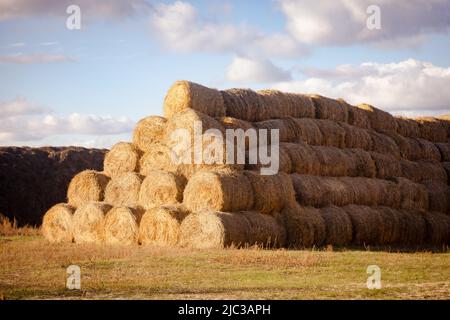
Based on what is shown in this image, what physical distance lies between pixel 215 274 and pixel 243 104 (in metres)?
9.01

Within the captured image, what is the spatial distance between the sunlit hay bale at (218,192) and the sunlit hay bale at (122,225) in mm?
1333

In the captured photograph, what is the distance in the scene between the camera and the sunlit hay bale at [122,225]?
17.4 meters

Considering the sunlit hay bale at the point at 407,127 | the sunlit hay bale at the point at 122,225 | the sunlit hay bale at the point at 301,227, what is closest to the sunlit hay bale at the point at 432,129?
the sunlit hay bale at the point at 407,127

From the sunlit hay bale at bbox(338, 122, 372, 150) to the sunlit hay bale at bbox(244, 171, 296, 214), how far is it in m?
5.52

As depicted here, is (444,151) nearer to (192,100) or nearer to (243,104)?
(243,104)

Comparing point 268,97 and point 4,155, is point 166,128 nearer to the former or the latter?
point 268,97

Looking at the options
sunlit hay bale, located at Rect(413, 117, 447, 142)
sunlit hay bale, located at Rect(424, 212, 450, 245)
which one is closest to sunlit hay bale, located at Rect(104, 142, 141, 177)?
sunlit hay bale, located at Rect(424, 212, 450, 245)

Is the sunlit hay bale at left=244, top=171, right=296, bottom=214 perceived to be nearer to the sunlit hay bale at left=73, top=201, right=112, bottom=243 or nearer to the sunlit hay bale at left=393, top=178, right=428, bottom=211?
the sunlit hay bale at left=73, top=201, right=112, bottom=243

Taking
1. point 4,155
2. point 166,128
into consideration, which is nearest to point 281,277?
point 166,128

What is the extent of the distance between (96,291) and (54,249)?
6226 millimetres

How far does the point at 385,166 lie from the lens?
23.4 metres

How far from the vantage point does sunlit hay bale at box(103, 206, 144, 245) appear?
1736 centimetres
